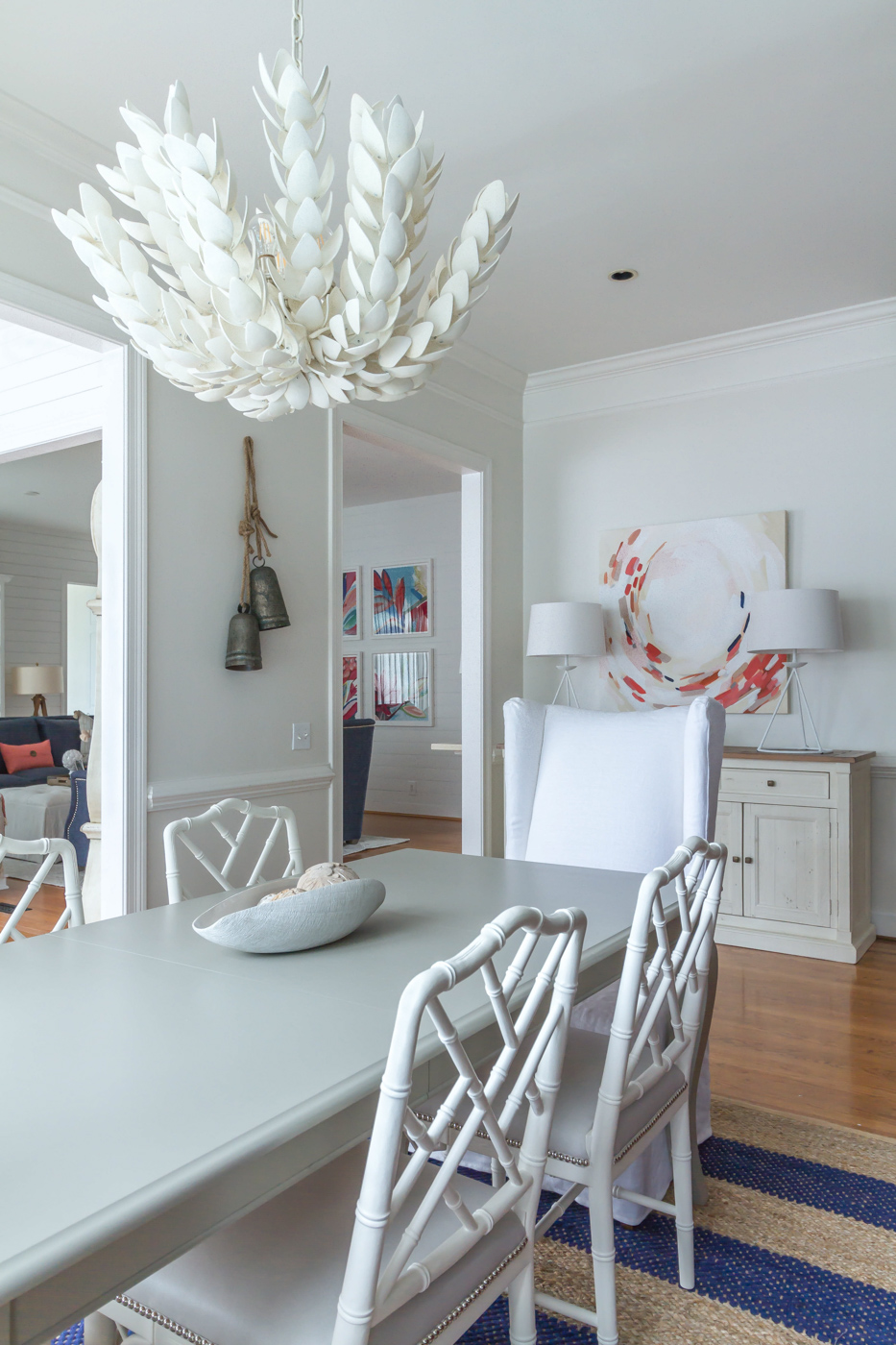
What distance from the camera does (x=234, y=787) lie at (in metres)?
3.24

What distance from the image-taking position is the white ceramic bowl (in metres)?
1.43

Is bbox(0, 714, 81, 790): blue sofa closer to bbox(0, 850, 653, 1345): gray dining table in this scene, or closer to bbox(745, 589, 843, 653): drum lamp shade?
bbox(745, 589, 843, 653): drum lamp shade

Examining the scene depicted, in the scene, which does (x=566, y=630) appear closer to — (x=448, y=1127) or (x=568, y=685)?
(x=568, y=685)

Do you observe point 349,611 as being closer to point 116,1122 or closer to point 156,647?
point 156,647

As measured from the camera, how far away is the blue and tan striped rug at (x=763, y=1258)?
166 centimetres

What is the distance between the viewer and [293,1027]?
117cm

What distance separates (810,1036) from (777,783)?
122cm

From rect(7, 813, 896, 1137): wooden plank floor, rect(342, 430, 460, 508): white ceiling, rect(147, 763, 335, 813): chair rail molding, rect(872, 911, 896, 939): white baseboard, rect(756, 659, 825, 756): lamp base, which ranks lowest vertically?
rect(7, 813, 896, 1137): wooden plank floor

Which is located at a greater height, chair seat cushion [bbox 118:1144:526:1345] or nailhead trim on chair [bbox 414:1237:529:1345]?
chair seat cushion [bbox 118:1144:526:1345]

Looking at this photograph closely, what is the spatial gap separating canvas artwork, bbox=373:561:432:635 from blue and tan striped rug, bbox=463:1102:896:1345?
5.85 metres

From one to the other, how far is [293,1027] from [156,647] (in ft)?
6.71

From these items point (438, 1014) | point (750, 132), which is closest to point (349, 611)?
point (750, 132)

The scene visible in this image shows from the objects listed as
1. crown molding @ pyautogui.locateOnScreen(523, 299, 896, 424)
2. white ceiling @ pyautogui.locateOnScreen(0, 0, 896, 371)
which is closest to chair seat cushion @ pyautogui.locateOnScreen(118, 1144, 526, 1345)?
white ceiling @ pyautogui.locateOnScreen(0, 0, 896, 371)

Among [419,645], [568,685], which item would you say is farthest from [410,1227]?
[419,645]
